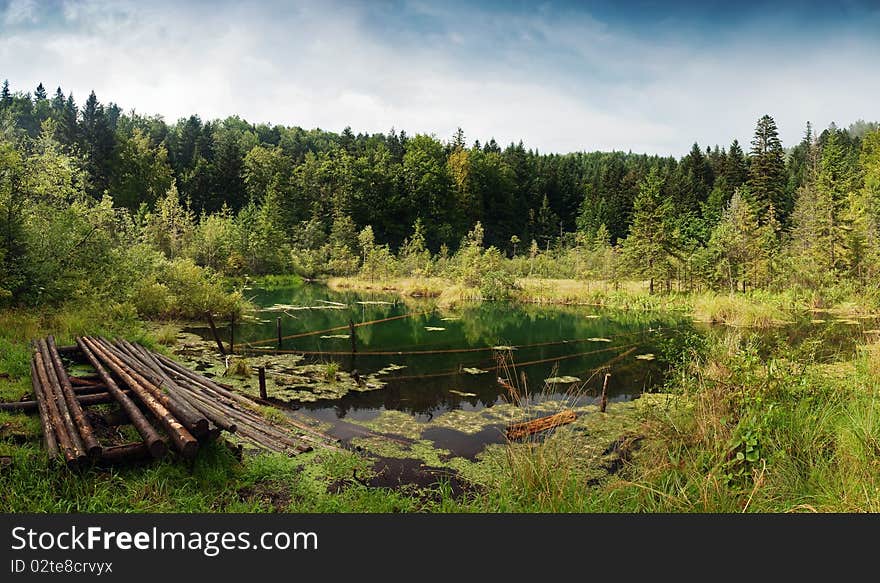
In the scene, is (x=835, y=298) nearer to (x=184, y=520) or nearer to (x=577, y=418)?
(x=577, y=418)

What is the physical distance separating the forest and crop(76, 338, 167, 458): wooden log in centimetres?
504

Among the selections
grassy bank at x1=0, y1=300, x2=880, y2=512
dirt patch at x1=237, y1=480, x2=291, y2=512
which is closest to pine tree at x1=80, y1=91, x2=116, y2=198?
grassy bank at x1=0, y1=300, x2=880, y2=512

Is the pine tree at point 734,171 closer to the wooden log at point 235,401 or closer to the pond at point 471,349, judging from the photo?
the pond at point 471,349

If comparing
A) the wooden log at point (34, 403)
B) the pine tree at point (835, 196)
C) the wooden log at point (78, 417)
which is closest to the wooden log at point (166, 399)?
the wooden log at point (34, 403)

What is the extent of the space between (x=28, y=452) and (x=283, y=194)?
5745cm

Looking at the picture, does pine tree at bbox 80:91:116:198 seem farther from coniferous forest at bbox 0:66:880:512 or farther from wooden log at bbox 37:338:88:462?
wooden log at bbox 37:338:88:462

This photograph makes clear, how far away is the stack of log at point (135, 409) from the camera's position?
432 centimetres

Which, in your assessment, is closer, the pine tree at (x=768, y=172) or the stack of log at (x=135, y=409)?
the stack of log at (x=135, y=409)

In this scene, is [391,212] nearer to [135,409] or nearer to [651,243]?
[651,243]

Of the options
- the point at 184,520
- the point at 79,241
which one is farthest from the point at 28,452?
the point at 79,241

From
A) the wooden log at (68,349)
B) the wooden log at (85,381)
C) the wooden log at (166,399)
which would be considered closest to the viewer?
the wooden log at (166,399)

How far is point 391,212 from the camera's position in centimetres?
6175

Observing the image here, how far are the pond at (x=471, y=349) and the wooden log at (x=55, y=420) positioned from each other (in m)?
3.92

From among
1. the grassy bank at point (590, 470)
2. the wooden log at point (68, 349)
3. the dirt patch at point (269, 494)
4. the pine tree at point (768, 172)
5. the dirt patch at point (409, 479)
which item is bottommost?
the dirt patch at point (409, 479)
